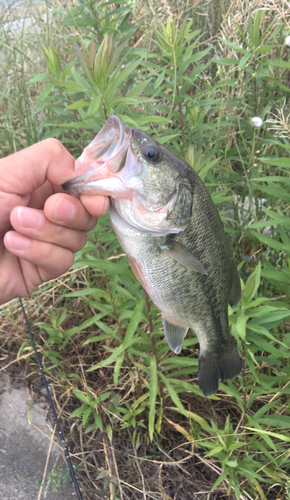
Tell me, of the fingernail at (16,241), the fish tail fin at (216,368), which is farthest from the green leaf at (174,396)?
the fingernail at (16,241)

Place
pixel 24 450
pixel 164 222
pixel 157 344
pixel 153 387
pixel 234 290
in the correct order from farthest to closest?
pixel 24 450, pixel 157 344, pixel 153 387, pixel 234 290, pixel 164 222

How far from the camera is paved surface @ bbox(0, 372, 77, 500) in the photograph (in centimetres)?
226

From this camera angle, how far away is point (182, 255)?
1.37 metres

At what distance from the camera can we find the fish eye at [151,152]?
131 centimetres

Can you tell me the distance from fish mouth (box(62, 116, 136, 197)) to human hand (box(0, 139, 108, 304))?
0.30 ft

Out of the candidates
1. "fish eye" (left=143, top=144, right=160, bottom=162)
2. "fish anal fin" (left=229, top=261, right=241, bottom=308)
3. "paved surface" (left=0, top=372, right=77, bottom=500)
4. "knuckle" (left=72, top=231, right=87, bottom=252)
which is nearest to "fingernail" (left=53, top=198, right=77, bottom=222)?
"knuckle" (left=72, top=231, right=87, bottom=252)

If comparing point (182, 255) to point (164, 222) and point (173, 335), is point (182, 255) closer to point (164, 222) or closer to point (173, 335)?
point (164, 222)

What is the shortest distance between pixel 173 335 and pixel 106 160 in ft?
2.76

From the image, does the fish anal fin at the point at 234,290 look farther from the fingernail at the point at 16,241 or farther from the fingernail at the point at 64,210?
the fingernail at the point at 16,241

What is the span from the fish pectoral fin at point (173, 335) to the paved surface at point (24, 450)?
1.38 m

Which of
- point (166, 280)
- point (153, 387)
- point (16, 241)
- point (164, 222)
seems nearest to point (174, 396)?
point (153, 387)

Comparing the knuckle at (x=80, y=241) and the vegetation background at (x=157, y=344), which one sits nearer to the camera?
the knuckle at (x=80, y=241)

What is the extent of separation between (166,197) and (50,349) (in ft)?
5.95

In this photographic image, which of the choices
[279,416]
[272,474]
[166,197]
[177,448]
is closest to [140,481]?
[177,448]
